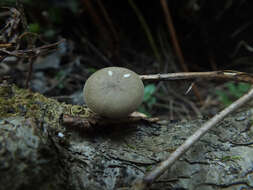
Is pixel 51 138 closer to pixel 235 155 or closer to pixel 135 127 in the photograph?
pixel 135 127

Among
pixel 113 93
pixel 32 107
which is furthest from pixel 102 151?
pixel 32 107

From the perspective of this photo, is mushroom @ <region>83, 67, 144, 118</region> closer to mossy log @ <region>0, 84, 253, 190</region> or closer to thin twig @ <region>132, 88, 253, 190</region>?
mossy log @ <region>0, 84, 253, 190</region>

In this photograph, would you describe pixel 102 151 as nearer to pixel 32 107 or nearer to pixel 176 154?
pixel 176 154

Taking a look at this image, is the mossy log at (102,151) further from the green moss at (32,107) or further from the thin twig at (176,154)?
the thin twig at (176,154)

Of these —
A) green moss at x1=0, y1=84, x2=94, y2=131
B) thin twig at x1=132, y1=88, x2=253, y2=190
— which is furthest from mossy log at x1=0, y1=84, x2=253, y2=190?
thin twig at x1=132, y1=88, x2=253, y2=190

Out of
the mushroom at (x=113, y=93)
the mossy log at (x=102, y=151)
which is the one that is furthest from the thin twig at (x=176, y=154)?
the mushroom at (x=113, y=93)
